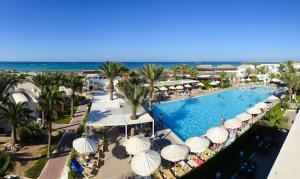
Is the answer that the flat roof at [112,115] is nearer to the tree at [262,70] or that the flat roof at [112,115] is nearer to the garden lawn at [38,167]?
the garden lawn at [38,167]

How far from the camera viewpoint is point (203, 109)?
33.9m

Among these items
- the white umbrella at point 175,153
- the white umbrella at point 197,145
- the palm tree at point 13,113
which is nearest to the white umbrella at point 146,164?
the white umbrella at point 175,153

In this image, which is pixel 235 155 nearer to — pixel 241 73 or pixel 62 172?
pixel 62 172

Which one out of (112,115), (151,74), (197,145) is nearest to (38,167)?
(112,115)

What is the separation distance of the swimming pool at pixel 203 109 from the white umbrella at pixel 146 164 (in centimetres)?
1017

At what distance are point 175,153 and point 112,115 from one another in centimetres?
831

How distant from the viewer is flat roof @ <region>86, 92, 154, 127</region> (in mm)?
19078

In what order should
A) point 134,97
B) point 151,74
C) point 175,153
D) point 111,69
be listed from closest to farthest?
point 175,153 → point 134,97 → point 151,74 → point 111,69

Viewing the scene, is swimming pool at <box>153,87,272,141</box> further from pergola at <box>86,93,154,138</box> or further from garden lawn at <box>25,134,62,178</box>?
garden lawn at <box>25,134,62,178</box>

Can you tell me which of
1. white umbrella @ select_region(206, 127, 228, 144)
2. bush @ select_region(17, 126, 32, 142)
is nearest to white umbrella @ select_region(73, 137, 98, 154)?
bush @ select_region(17, 126, 32, 142)

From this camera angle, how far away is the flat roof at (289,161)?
6918 mm

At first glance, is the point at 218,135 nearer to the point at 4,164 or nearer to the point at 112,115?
the point at 112,115

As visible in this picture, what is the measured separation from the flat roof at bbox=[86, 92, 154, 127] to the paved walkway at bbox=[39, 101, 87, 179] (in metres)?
2.42

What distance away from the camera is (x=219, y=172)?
1448cm
